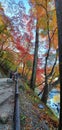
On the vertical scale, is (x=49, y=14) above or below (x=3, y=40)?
above

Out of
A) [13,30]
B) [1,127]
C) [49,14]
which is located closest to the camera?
[1,127]

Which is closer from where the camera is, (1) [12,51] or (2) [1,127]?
(2) [1,127]

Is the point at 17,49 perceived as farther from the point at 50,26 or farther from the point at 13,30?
the point at 50,26

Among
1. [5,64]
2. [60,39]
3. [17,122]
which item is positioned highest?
[60,39]

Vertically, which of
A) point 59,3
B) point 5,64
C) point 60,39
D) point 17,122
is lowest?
point 5,64

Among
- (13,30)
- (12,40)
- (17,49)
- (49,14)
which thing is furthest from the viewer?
(17,49)

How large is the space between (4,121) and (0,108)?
3.39 feet

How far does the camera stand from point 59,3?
5.42m

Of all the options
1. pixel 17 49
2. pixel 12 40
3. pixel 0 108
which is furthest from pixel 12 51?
pixel 0 108

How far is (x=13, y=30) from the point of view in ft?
60.9

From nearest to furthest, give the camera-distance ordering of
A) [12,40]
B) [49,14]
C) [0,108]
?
1. [0,108]
2. [49,14]
3. [12,40]

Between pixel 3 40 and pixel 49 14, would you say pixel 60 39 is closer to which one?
pixel 49 14

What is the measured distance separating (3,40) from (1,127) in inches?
Result: 654

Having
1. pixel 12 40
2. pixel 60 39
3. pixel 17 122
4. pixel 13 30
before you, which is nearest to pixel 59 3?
pixel 60 39
